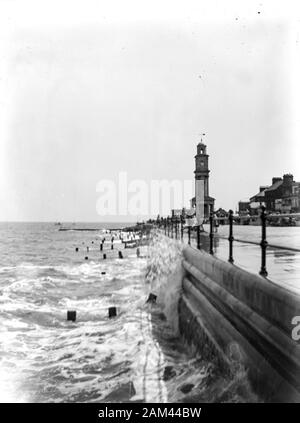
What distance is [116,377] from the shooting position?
7.32m

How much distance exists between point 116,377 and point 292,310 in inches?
174

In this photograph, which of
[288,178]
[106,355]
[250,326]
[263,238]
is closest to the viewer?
[250,326]

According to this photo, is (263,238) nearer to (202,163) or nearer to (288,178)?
(202,163)

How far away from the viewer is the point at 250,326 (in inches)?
199

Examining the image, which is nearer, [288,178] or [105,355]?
[105,355]

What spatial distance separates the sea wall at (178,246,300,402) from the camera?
401 centimetres

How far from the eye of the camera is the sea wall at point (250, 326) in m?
4.01

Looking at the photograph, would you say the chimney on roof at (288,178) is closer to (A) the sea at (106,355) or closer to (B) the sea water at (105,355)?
(B) the sea water at (105,355)

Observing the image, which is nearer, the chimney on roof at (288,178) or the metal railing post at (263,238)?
the metal railing post at (263,238)

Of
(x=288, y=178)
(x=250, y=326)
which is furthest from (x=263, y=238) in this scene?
(x=288, y=178)

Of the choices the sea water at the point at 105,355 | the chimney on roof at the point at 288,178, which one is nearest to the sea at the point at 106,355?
the sea water at the point at 105,355

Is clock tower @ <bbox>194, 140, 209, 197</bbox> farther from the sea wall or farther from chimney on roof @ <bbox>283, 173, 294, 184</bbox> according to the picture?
the sea wall

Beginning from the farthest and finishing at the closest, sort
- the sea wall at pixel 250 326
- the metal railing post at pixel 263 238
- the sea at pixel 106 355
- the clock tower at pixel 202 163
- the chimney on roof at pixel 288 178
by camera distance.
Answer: the chimney on roof at pixel 288 178
the clock tower at pixel 202 163
the sea at pixel 106 355
the metal railing post at pixel 263 238
the sea wall at pixel 250 326
